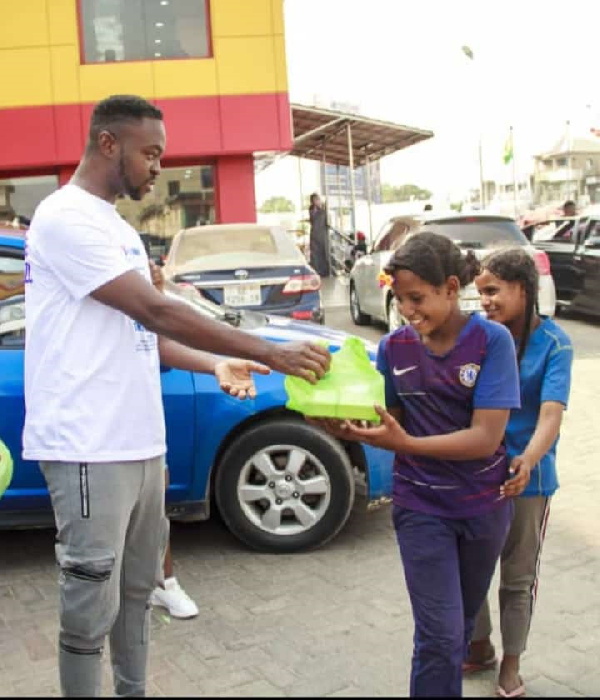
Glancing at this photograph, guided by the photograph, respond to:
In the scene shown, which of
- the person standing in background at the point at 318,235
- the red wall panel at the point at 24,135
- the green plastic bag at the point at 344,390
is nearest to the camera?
the green plastic bag at the point at 344,390

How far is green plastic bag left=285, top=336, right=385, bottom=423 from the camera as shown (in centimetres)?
Result: 240

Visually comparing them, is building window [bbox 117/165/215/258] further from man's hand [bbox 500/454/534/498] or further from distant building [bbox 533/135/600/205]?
distant building [bbox 533/135/600/205]

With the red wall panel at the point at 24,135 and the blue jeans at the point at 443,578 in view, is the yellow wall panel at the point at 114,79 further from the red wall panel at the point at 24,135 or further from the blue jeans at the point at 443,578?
the blue jeans at the point at 443,578

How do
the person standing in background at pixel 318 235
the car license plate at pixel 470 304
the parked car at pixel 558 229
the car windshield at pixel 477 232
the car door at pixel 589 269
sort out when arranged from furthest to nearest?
the person standing in background at pixel 318 235 → the parked car at pixel 558 229 → the car door at pixel 589 269 → the car windshield at pixel 477 232 → the car license plate at pixel 470 304

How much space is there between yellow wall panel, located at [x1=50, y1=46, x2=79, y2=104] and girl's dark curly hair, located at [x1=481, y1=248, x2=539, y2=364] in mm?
14800

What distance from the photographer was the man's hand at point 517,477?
107 inches

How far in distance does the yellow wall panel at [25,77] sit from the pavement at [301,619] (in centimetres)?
1281

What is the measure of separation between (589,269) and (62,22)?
32.9 feet

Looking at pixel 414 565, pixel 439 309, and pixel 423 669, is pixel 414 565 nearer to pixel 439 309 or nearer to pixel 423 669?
pixel 423 669

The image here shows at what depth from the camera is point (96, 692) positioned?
2.60m

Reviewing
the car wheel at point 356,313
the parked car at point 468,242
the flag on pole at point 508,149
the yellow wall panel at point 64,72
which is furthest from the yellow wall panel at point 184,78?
the flag on pole at point 508,149

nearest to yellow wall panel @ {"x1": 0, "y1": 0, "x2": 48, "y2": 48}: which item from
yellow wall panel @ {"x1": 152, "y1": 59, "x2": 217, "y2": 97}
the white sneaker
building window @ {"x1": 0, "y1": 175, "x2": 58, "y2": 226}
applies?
yellow wall panel @ {"x1": 152, "y1": 59, "x2": 217, "y2": 97}

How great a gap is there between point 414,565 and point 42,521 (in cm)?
257

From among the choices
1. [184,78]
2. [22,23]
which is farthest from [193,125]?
[22,23]
